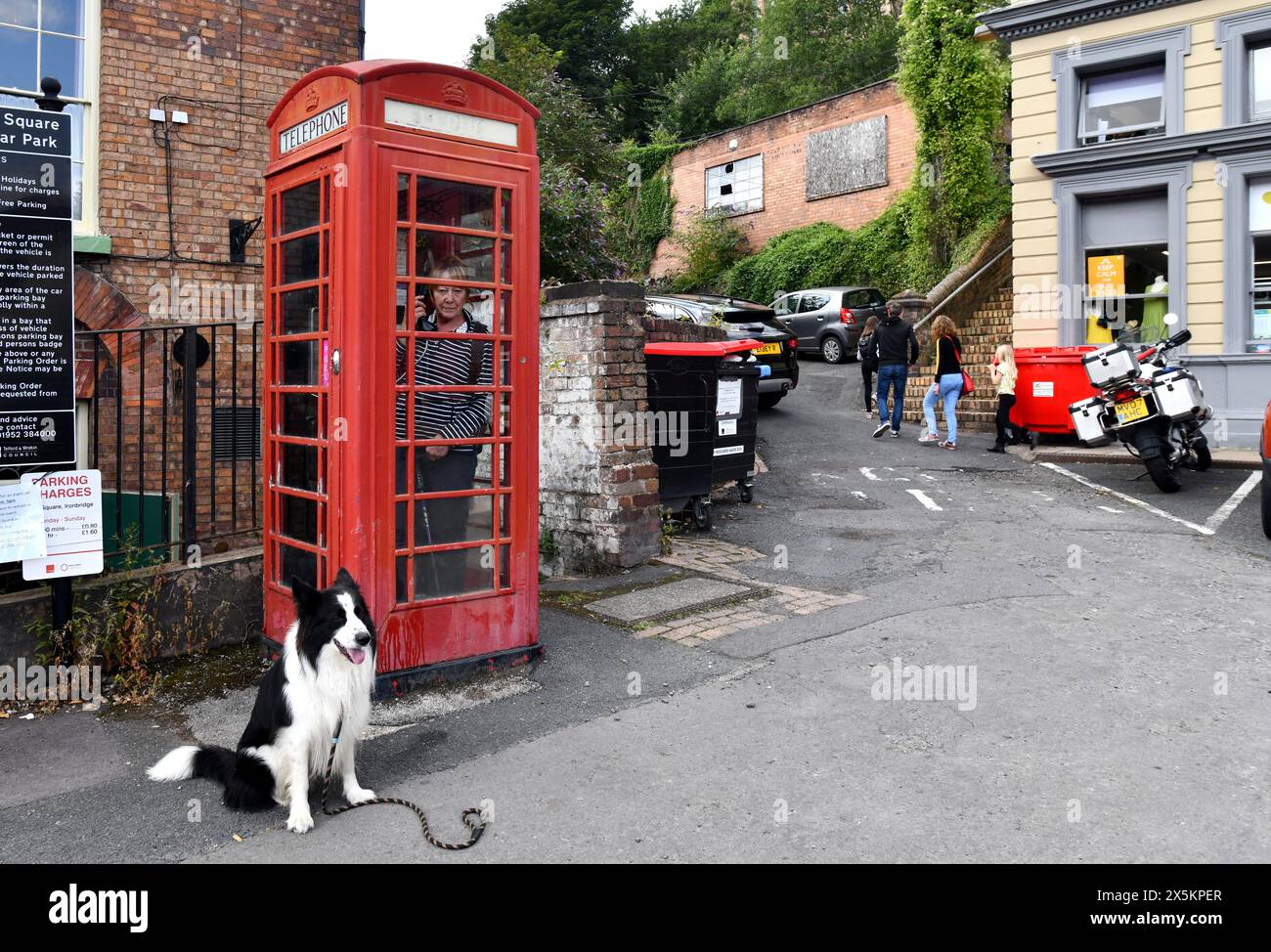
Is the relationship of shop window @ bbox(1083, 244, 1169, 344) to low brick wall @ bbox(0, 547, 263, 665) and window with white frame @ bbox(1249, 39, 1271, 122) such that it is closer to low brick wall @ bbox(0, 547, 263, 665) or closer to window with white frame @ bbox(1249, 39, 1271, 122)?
window with white frame @ bbox(1249, 39, 1271, 122)

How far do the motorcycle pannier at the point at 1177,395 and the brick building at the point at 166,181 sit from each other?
9458 millimetres

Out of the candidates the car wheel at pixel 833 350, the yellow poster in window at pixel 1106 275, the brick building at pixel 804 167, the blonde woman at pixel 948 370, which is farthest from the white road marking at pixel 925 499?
the brick building at pixel 804 167

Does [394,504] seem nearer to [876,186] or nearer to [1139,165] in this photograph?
[1139,165]

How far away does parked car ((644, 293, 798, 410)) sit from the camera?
49.6ft

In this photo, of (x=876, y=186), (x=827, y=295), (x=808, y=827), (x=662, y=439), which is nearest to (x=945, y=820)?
(x=808, y=827)

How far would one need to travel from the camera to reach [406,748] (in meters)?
Result: 4.75

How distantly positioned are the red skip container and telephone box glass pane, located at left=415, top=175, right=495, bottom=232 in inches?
447

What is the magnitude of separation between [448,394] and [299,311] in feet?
3.17

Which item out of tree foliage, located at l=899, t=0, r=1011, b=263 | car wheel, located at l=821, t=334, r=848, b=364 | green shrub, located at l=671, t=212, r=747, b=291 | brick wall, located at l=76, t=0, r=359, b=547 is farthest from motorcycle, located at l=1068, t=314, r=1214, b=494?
green shrub, located at l=671, t=212, r=747, b=291

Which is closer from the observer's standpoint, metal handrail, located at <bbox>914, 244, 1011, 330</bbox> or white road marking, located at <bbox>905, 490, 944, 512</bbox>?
white road marking, located at <bbox>905, 490, 944, 512</bbox>

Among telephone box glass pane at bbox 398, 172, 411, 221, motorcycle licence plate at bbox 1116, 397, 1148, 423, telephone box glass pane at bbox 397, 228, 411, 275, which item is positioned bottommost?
motorcycle licence plate at bbox 1116, 397, 1148, 423

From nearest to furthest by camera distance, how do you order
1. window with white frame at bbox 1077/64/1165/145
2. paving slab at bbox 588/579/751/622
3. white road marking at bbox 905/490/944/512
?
paving slab at bbox 588/579/751/622
white road marking at bbox 905/490/944/512
window with white frame at bbox 1077/64/1165/145

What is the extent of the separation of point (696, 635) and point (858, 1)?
40.8 metres

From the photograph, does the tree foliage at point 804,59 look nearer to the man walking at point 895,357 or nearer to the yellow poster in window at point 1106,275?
the yellow poster in window at point 1106,275
